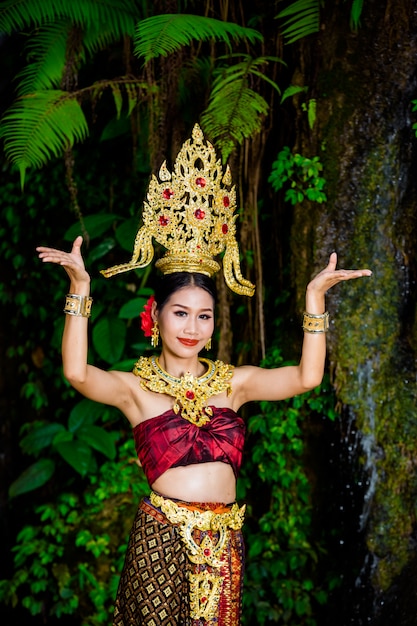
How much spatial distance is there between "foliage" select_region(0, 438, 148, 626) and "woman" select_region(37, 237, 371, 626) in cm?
166

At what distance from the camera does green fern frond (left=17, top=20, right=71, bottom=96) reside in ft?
13.2

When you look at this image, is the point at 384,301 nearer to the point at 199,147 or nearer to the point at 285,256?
the point at 285,256

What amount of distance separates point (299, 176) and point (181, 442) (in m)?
1.77

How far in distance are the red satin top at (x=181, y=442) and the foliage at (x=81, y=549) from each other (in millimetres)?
1840

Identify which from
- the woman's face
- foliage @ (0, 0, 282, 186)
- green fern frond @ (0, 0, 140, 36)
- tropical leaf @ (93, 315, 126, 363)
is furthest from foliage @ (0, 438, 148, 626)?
green fern frond @ (0, 0, 140, 36)

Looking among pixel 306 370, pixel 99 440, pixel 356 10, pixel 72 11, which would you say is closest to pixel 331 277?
pixel 306 370

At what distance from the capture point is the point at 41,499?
16.1ft

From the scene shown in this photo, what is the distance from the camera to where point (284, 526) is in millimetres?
4059

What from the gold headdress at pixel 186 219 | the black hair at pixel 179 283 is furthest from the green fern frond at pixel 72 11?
the black hair at pixel 179 283

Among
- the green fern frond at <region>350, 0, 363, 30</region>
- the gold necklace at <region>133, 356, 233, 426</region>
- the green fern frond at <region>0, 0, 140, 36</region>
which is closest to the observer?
the gold necklace at <region>133, 356, 233, 426</region>

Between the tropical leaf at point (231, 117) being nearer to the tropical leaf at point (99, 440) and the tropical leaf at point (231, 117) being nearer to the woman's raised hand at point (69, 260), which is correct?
the woman's raised hand at point (69, 260)

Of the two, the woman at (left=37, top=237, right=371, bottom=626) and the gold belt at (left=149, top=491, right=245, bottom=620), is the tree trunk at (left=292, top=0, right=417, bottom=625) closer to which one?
the woman at (left=37, top=237, right=371, bottom=626)

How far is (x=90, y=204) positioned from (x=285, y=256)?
1359 millimetres

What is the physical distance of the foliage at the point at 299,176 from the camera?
3.91 m
